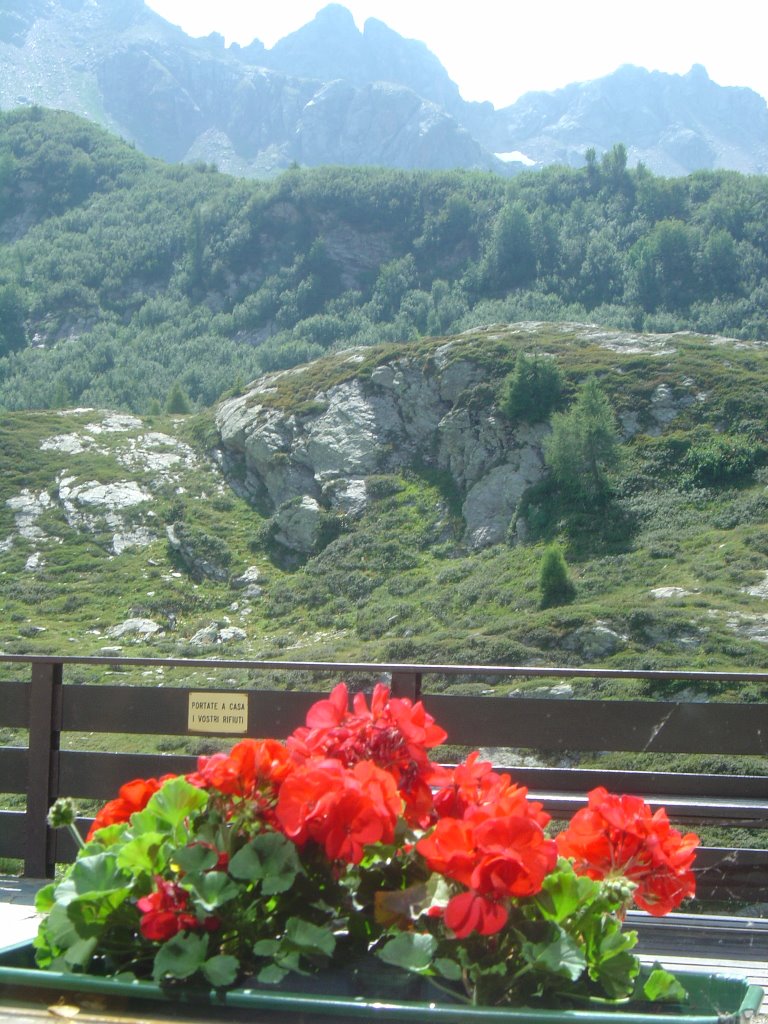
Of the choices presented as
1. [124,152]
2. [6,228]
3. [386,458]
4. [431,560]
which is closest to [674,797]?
[431,560]

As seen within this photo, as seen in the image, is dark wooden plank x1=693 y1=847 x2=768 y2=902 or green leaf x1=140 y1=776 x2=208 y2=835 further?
dark wooden plank x1=693 y1=847 x2=768 y2=902

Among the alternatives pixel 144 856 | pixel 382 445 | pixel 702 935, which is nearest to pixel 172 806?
pixel 144 856

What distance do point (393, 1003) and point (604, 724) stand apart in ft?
11.4

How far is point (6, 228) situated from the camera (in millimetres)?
115375

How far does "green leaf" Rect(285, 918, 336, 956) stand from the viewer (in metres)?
1.54

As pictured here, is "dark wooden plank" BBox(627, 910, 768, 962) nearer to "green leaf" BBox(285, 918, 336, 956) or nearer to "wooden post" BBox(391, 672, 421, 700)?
"wooden post" BBox(391, 672, 421, 700)

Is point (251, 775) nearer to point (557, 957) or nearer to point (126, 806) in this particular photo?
point (126, 806)

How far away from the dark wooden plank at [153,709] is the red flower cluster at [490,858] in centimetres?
347

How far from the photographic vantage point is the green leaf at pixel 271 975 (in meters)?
1.51

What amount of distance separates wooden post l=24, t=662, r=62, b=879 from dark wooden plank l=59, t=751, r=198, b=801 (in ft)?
0.20

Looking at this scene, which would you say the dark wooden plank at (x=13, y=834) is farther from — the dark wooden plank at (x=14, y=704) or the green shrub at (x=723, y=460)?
the green shrub at (x=723, y=460)

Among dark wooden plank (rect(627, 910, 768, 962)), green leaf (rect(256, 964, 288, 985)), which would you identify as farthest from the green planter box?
dark wooden plank (rect(627, 910, 768, 962))

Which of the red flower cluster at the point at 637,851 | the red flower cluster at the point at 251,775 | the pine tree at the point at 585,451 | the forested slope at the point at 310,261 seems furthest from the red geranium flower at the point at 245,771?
the forested slope at the point at 310,261

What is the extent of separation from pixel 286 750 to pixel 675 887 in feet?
2.02
